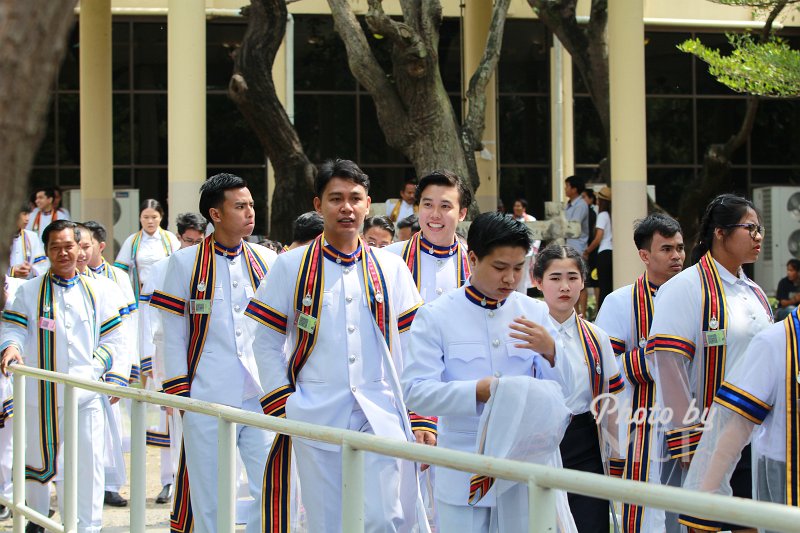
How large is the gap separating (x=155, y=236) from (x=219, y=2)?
12761mm

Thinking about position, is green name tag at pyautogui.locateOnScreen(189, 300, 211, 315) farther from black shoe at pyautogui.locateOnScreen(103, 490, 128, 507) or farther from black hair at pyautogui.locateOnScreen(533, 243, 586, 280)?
black shoe at pyautogui.locateOnScreen(103, 490, 128, 507)

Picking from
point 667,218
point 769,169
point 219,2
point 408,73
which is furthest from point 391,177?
point 667,218

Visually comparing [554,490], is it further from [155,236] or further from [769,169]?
[769,169]

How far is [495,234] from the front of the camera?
15.3ft

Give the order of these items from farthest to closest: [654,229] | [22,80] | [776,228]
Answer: [776,228], [654,229], [22,80]

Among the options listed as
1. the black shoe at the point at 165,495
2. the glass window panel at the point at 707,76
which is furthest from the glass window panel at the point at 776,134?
the black shoe at the point at 165,495

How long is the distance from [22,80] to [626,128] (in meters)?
14.7

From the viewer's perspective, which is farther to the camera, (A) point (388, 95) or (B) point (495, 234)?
(A) point (388, 95)

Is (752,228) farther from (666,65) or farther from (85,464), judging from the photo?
(666,65)

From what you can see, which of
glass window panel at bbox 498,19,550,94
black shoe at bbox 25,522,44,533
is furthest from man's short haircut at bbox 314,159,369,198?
glass window panel at bbox 498,19,550,94

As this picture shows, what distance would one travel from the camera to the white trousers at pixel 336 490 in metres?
4.98

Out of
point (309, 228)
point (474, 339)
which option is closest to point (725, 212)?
point (474, 339)

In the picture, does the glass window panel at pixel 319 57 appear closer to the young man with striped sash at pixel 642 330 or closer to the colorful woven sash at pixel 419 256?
the colorful woven sash at pixel 419 256

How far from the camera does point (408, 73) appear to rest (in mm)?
14102
